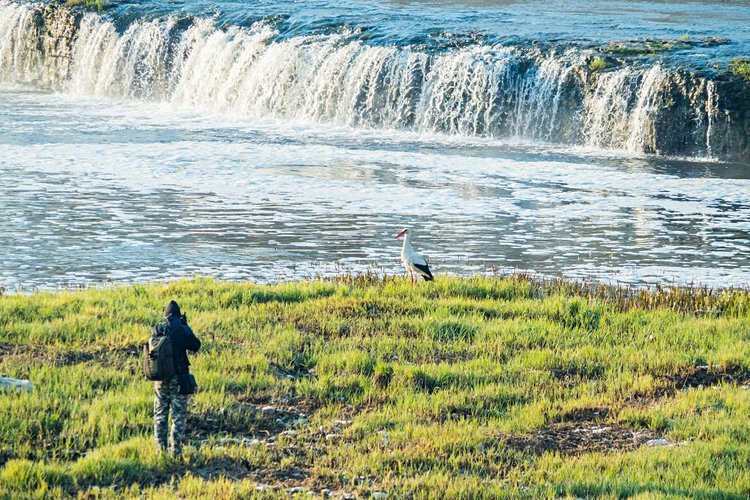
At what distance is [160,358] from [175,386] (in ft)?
1.11

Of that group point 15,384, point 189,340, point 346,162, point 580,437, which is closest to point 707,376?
point 580,437

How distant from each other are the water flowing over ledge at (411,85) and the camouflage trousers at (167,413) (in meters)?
23.3

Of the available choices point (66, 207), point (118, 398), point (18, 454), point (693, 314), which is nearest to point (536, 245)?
point (693, 314)

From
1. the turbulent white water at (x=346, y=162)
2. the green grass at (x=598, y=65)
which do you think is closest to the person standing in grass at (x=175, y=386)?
the turbulent white water at (x=346, y=162)

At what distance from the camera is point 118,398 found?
393 inches

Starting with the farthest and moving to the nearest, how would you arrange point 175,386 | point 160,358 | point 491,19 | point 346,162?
point 491,19 < point 346,162 < point 175,386 < point 160,358

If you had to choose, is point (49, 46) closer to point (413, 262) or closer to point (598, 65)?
point (598, 65)

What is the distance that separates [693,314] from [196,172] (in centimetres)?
1616

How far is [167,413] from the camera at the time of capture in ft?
29.2

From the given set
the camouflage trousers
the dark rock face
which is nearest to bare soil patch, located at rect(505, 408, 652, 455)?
the camouflage trousers

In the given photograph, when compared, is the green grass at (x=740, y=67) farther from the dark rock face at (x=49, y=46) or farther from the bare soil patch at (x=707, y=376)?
the dark rock face at (x=49, y=46)

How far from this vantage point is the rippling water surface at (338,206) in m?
18.5

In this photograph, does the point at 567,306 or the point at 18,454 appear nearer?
the point at 18,454

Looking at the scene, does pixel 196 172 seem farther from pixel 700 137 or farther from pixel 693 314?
pixel 693 314
